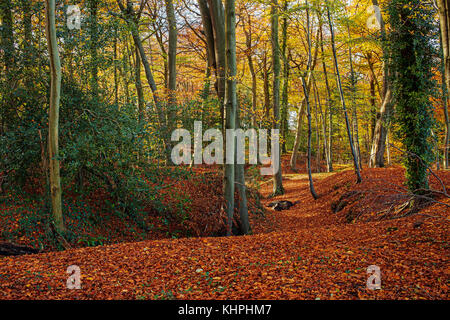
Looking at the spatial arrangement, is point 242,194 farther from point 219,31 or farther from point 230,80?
point 219,31

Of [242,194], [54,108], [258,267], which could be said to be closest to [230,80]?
[242,194]

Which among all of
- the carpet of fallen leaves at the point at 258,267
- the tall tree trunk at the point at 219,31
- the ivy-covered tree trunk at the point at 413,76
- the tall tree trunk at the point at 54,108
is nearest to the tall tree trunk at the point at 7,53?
the tall tree trunk at the point at 54,108

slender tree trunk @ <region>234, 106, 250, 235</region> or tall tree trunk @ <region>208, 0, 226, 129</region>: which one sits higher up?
→ tall tree trunk @ <region>208, 0, 226, 129</region>

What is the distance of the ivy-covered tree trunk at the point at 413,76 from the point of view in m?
7.39

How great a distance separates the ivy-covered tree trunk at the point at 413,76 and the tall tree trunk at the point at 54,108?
7.60 metres

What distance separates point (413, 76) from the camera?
7.54m

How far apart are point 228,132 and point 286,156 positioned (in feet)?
69.6

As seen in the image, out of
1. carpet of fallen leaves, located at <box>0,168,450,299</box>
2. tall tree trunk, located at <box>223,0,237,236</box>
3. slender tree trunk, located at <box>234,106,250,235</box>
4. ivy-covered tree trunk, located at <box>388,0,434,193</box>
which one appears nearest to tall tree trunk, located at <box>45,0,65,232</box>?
A: carpet of fallen leaves, located at <box>0,168,450,299</box>

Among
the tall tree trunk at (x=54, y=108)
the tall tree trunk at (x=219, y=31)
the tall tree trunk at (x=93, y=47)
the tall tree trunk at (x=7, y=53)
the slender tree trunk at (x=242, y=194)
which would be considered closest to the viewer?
the tall tree trunk at (x=54, y=108)

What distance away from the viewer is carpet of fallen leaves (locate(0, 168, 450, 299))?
9.98 feet

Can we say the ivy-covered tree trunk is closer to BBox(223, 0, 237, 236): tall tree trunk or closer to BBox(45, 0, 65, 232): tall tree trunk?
BBox(223, 0, 237, 236): tall tree trunk

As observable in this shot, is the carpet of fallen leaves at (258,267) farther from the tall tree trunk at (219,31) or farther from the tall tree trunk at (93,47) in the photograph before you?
the tall tree trunk at (93,47)

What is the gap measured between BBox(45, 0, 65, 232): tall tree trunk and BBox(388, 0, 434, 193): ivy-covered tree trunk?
7596mm
